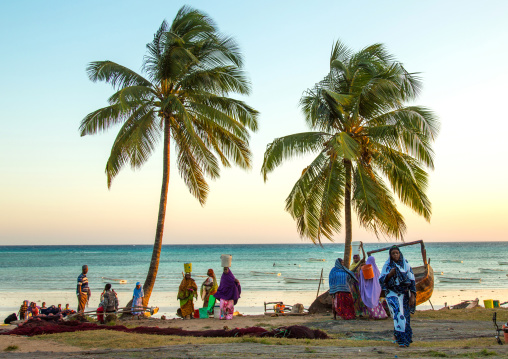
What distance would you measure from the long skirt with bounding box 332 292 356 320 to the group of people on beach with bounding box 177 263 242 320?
2719mm

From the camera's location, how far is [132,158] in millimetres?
15391

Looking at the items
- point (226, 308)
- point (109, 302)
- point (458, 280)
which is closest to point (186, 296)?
point (226, 308)

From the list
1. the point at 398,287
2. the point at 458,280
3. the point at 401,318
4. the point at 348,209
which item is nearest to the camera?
the point at 401,318

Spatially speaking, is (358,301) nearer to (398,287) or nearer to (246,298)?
(398,287)

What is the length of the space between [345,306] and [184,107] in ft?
24.3

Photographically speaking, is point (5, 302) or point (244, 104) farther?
point (5, 302)

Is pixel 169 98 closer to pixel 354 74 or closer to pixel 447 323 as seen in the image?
pixel 354 74

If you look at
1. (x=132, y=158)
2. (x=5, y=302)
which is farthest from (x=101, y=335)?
(x=5, y=302)

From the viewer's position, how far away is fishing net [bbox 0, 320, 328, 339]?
8.52 m

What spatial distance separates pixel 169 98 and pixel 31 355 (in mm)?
8921

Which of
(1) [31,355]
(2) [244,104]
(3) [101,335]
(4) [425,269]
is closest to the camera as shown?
(1) [31,355]

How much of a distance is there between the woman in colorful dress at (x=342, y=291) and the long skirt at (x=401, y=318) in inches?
177

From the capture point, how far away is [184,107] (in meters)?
15.0

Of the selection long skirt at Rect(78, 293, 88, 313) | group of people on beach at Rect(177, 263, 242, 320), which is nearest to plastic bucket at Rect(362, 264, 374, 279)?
group of people on beach at Rect(177, 263, 242, 320)
